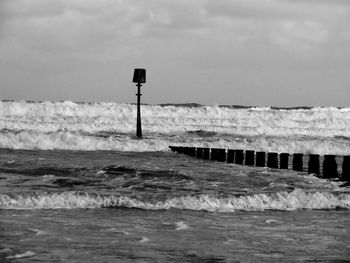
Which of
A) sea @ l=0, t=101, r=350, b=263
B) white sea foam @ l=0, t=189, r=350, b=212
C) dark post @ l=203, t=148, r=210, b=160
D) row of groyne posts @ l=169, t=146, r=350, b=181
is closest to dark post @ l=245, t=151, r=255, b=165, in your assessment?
row of groyne posts @ l=169, t=146, r=350, b=181

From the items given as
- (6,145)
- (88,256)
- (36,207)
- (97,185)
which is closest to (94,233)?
(88,256)

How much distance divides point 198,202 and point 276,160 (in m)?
9.00

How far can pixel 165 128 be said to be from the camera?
41.1 metres

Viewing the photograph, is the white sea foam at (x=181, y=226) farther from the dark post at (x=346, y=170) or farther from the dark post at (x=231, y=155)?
the dark post at (x=231, y=155)

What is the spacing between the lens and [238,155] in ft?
69.5

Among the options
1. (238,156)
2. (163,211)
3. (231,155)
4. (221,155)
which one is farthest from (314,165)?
(163,211)

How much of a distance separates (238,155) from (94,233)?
43.3ft

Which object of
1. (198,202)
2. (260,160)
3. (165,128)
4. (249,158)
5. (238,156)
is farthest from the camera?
(165,128)

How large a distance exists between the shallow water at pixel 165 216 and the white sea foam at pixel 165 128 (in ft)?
30.5

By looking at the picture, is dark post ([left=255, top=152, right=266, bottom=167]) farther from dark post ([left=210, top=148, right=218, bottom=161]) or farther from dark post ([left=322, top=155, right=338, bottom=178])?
dark post ([left=322, top=155, right=338, bottom=178])

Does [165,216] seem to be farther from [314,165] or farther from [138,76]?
[138,76]

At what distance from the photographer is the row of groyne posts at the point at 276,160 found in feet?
55.5

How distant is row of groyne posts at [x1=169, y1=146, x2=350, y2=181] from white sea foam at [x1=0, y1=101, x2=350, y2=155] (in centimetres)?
354

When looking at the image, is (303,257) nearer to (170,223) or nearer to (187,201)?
(170,223)
